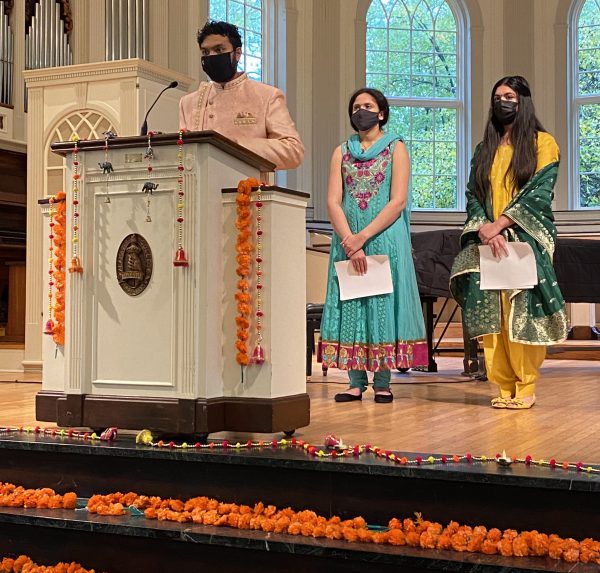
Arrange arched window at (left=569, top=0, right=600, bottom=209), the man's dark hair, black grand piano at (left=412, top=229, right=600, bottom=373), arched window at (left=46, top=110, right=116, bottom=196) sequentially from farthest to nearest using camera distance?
arched window at (left=569, top=0, right=600, bottom=209) < arched window at (left=46, top=110, right=116, bottom=196) < black grand piano at (left=412, top=229, right=600, bottom=373) < the man's dark hair

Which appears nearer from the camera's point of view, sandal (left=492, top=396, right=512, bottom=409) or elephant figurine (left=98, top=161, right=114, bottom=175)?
elephant figurine (left=98, top=161, right=114, bottom=175)

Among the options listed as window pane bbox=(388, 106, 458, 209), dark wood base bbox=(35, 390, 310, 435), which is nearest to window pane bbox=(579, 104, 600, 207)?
window pane bbox=(388, 106, 458, 209)

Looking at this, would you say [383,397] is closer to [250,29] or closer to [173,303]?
[173,303]

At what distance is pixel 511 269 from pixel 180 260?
Result: 171 cm

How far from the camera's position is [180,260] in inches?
113

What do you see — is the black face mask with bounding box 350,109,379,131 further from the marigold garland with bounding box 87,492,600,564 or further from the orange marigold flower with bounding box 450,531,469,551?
the orange marigold flower with bounding box 450,531,469,551

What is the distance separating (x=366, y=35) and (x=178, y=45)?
3.44 m

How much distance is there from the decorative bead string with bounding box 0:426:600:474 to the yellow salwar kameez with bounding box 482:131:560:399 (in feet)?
4.80

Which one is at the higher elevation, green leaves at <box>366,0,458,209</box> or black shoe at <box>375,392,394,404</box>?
green leaves at <box>366,0,458,209</box>

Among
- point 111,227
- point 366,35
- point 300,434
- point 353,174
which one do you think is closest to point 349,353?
point 353,174

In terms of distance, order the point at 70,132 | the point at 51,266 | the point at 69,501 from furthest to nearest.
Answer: the point at 70,132 → the point at 51,266 → the point at 69,501

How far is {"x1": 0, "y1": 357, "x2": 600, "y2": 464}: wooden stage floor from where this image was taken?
2926 mm

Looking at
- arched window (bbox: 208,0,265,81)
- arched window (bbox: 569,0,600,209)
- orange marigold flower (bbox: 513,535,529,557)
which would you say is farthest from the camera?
arched window (bbox: 569,0,600,209)

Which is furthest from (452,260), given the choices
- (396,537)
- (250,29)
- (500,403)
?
(250,29)
